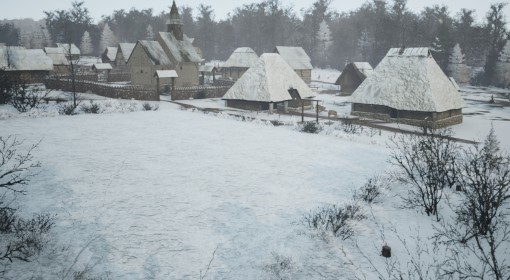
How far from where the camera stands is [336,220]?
30.2 feet

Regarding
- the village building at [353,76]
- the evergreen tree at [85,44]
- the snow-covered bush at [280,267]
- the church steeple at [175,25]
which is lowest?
the snow-covered bush at [280,267]

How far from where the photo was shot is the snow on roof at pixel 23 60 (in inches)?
1903

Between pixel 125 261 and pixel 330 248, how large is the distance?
4548 mm

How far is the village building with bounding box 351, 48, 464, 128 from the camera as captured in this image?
27.5m

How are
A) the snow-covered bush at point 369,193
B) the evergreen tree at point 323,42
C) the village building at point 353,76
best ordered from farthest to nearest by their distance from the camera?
the evergreen tree at point 323,42
the village building at point 353,76
the snow-covered bush at point 369,193

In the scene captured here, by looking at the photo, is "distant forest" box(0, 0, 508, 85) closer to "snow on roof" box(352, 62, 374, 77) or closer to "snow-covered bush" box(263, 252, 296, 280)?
"snow on roof" box(352, 62, 374, 77)

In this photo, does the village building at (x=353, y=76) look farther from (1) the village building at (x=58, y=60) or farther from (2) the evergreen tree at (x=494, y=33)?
(1) the village building at (x=58, y=60)

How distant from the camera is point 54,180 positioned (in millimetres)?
11453

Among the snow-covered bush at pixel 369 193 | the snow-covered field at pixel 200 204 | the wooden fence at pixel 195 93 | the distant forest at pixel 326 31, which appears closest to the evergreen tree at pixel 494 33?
the distant forest at pixel 326 31

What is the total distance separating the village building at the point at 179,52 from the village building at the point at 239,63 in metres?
10.2

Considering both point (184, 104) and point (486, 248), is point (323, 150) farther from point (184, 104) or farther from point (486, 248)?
point (184, 104)

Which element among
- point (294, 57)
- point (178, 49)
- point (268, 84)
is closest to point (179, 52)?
point (178, 49)

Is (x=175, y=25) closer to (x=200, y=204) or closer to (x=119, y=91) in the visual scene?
(x=119, y=91)

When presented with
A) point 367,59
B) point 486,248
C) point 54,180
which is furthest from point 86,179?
point 367,59
